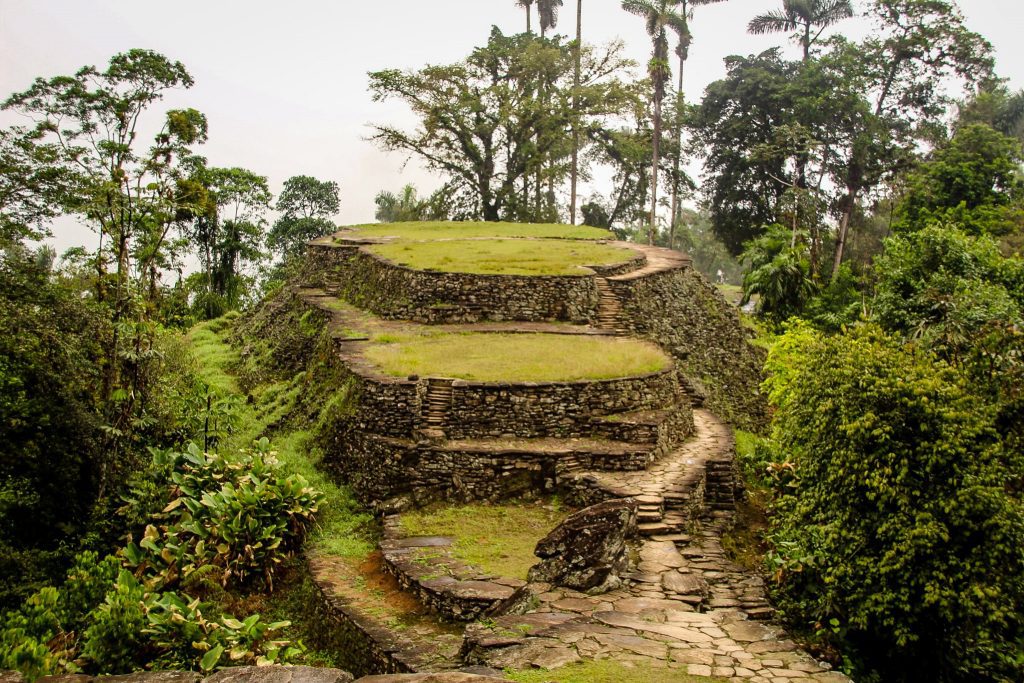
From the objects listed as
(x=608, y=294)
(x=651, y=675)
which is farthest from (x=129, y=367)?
(x=608, y=294)

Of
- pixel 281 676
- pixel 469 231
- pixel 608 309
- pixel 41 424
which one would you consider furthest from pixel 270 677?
pixel 469 231

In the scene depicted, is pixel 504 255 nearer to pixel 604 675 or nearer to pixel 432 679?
pixel 604 675

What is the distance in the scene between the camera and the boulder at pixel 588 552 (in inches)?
330

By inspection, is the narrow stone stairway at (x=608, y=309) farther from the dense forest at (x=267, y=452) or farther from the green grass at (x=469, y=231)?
the green grass at (x=469, y=231)

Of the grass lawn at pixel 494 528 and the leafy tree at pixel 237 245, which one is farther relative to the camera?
the leafy tree at pixel 237 245

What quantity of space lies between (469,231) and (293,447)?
49.7 ft

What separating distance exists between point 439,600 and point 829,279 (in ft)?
83.8

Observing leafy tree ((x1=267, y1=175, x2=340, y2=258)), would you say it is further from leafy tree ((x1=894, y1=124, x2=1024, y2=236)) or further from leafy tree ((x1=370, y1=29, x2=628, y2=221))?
leafy tree ((x1=894, y1=124, x2=1024, y2=236))

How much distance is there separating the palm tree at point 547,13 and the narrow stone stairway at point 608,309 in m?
22.7

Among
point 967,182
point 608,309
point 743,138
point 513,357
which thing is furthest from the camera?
point 743,138

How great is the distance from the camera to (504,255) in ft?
68.7

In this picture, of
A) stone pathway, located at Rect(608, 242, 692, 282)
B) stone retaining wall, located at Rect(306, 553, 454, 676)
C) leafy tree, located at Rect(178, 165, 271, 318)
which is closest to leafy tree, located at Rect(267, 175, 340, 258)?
leafy tree, located at Rect(178, 165, 271, 318)

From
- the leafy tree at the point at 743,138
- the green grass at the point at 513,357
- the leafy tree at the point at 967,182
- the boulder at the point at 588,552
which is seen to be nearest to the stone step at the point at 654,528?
the boulder at the point at 588,552

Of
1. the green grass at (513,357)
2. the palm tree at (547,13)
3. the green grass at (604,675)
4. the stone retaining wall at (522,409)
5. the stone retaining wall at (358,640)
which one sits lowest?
the stone retaining wall at (358,640)
